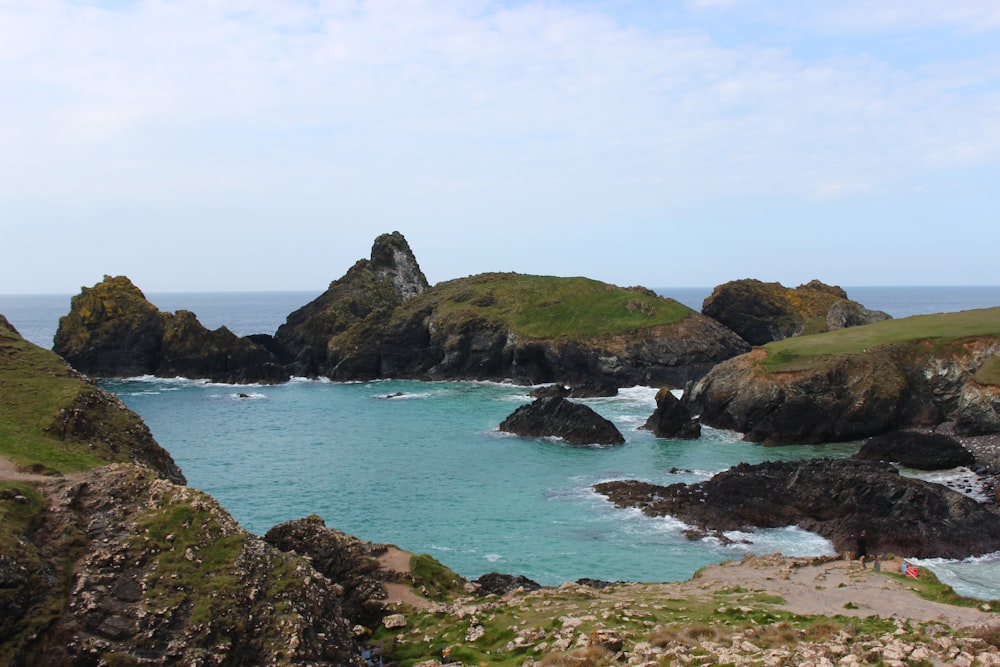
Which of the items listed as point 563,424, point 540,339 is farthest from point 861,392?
point 540,339

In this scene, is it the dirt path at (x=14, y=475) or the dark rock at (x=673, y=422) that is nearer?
the dirt path at (x=14, y=475)

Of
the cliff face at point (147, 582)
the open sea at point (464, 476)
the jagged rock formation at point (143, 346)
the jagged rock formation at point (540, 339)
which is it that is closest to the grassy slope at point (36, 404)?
the cliff face at point (147, 582)

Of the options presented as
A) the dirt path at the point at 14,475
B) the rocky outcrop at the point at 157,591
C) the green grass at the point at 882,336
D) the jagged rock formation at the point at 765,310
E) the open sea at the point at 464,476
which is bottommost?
the open sea at the point at 464,476

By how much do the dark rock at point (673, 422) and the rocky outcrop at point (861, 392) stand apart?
149 inches

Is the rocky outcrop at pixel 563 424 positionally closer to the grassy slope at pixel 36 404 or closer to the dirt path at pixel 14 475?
the grassy slope at pixel 36 404

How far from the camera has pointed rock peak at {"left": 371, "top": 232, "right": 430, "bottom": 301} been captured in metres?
120

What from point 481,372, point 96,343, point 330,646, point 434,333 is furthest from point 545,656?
point 96,343

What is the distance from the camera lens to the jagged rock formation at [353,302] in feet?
329

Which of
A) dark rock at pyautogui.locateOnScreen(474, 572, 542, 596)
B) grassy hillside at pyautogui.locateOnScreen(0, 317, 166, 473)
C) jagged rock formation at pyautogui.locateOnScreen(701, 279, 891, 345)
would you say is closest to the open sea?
dark rock at pyautogui.locateOnScreen(474, 572, 542, 596)

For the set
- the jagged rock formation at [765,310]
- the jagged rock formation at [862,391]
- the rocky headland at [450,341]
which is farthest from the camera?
the jagged rock formation at [765,310]

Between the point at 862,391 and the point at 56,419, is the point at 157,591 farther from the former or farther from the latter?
the point at 862,391

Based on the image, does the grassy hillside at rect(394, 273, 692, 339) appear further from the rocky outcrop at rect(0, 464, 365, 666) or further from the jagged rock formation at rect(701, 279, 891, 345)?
the rocky outcrop at rect(0, 464, 365, 666)

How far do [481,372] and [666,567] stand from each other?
61498mm

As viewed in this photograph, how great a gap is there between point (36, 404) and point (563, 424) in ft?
124
